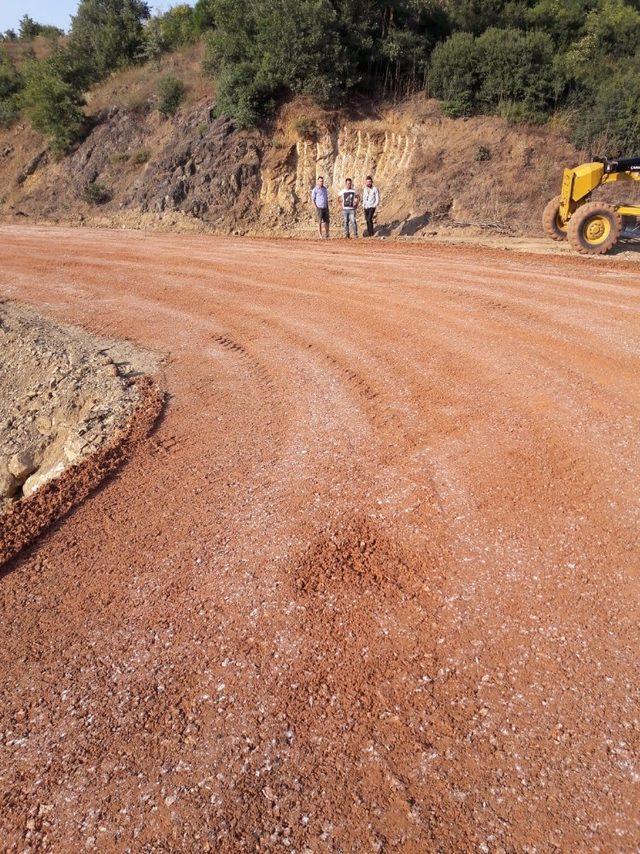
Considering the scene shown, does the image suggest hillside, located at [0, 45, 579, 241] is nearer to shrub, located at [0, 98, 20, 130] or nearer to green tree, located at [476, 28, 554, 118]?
green tree, located at [476, 28, 554, 118]

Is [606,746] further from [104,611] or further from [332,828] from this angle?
[104,611]

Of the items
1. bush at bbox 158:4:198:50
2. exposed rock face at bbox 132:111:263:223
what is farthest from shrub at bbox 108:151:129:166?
bush at bbox 158:4:198:50

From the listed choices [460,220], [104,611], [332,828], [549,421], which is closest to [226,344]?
[549,421]

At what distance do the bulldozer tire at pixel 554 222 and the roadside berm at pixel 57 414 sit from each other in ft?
32.6

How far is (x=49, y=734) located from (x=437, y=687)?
1.93m

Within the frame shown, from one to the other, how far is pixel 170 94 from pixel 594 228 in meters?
19.1

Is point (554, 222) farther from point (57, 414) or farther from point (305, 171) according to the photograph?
point (57, 414)

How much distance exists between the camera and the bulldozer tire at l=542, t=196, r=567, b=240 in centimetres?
1303

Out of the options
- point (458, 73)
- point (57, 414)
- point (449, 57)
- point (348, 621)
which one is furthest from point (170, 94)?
point (348, 621)

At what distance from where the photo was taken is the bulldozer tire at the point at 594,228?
38.7 feet

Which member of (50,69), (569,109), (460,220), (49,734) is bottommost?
(49,734)

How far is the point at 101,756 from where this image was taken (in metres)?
2.71

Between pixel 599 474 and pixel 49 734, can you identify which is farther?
pixel 599 474

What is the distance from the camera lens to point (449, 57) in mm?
18609
